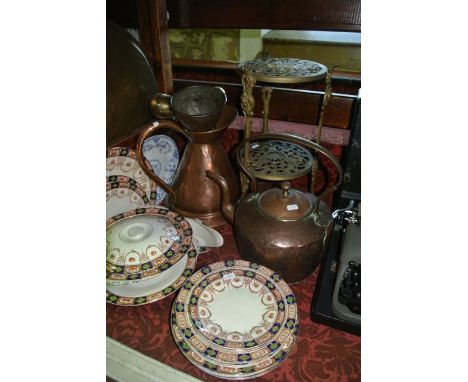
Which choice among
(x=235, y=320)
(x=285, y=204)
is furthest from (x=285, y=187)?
(x=235, y=320)

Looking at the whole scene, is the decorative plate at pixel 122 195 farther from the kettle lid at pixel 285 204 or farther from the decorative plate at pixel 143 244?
the kettle lid at pixel 285 204

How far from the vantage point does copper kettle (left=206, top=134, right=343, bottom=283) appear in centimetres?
76

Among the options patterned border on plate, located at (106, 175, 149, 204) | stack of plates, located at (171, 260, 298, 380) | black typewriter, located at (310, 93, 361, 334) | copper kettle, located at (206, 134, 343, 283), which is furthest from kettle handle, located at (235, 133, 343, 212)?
patterned border on plate, located at (106, 175, 149, 204)

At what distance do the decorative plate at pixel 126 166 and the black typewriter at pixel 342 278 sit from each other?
0.54 meters

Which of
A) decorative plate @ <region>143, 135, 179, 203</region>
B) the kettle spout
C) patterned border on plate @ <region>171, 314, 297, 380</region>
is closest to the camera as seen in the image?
patterned border on plate @ <region>171, 314, 297, 380</region>

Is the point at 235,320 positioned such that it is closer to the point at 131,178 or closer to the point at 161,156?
the point at 131,178

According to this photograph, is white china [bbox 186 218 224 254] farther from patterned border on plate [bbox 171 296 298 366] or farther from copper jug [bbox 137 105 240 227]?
patterned border on plate [bbox 171 296 298 366]

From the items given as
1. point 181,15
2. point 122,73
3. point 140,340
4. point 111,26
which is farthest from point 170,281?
point 181,15

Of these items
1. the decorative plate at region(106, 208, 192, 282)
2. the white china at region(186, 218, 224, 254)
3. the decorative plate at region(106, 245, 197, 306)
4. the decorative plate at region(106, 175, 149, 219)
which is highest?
the decorative plate at region(106, 175, 149, 219)

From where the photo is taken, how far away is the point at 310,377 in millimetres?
681

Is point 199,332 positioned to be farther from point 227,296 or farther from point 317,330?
point 317,330

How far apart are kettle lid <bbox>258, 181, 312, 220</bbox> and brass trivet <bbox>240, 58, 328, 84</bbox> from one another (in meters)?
0.24

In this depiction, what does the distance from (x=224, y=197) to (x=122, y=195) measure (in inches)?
11.3

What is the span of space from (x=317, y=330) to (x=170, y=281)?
0.34 m
